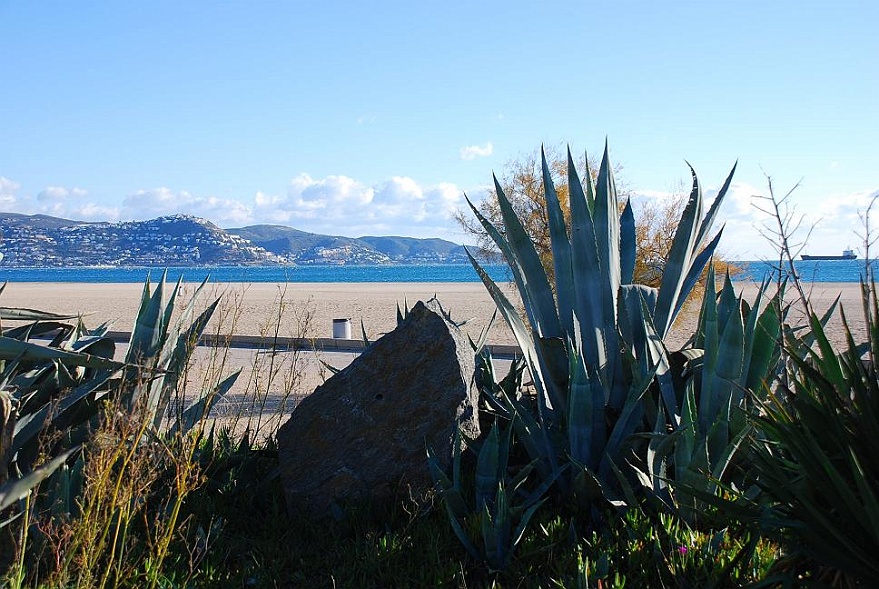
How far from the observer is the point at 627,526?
335 cm

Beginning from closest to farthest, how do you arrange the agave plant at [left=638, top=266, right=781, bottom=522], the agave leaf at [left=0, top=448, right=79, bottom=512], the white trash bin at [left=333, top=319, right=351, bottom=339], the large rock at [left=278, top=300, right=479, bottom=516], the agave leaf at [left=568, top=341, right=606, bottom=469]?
the agave leaf at [left=0, top=448, right=79, bottom=512] < the agave plant at [left=638, top=266, right=781, bottom=522] < the agave leaf at [left=568, top=341, right=606, bottom=469] < the large rock at [left=278, top=300, right=479, bottom=516] < the white trash bin at [left=333, top=319, right=351, bottom=339]

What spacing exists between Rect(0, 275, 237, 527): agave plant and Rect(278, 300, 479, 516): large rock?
557 millimetres

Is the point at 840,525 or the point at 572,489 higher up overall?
the point at 840,525

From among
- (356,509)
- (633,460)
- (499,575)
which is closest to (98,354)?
(356,509)

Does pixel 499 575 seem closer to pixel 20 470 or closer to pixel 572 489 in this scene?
pixel 572 489

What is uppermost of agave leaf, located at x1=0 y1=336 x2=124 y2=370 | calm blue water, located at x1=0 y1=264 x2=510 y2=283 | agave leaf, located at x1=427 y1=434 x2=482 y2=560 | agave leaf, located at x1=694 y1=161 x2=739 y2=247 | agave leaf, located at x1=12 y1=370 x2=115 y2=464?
agave leaf, located at x1=694 y1=161 x2=739 y2=247

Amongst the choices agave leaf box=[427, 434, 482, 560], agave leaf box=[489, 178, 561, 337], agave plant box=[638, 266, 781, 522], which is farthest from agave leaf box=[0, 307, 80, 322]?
agave plant box=[638, 266, 781, 522]

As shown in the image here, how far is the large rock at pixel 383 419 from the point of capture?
3963 mm

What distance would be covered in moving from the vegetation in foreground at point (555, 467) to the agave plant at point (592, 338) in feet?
0.04

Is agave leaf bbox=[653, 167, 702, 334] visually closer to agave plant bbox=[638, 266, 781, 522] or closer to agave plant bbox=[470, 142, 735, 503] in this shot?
agave plant bbox=[470, 142, 735, 503]

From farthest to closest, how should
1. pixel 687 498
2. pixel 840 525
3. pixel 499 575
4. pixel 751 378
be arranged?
pixel 751 378 < pixel 687 498 < pixel 499 575 < pixel 840 525

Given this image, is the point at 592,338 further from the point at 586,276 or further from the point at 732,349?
the point at 732,349

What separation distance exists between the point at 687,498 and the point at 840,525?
1.19 meters

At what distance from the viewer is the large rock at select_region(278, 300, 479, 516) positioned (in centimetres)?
396
